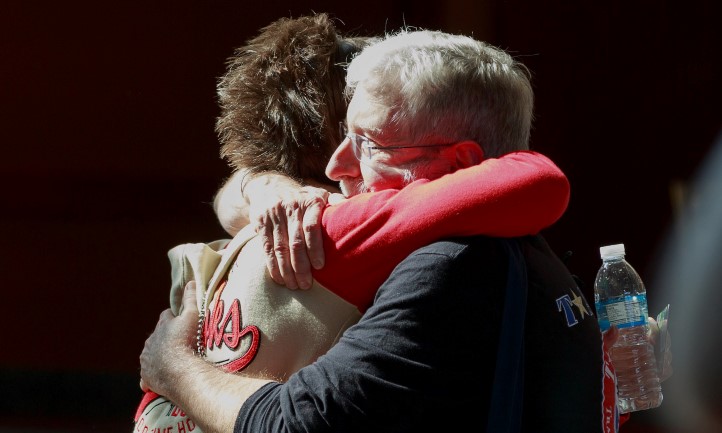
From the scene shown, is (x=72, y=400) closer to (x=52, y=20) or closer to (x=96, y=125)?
(x=96, y=125)

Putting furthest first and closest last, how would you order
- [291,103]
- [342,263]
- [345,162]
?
[291,103] < [345,162] < [342,263]

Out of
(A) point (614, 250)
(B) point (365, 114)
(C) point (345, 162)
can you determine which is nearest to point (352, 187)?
(C) point (345, 162)

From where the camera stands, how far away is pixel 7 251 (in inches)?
217

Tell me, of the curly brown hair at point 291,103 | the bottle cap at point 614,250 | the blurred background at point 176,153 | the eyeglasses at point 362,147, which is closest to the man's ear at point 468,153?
the eyeglasses at point 362,147

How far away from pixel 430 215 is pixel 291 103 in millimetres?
655

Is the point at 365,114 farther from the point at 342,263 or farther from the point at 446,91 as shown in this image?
the point at 342,263

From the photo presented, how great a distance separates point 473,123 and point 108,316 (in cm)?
416

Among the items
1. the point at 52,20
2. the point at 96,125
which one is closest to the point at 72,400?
the point at 96,125

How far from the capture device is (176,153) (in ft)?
17.9

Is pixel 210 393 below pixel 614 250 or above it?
above

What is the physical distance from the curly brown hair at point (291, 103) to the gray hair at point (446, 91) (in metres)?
0.32

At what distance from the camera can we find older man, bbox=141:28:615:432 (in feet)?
5.27

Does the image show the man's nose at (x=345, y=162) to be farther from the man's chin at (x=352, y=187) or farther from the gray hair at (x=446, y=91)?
the gray hair at (x=446, y=91)

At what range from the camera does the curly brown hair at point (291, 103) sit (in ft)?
7.25
